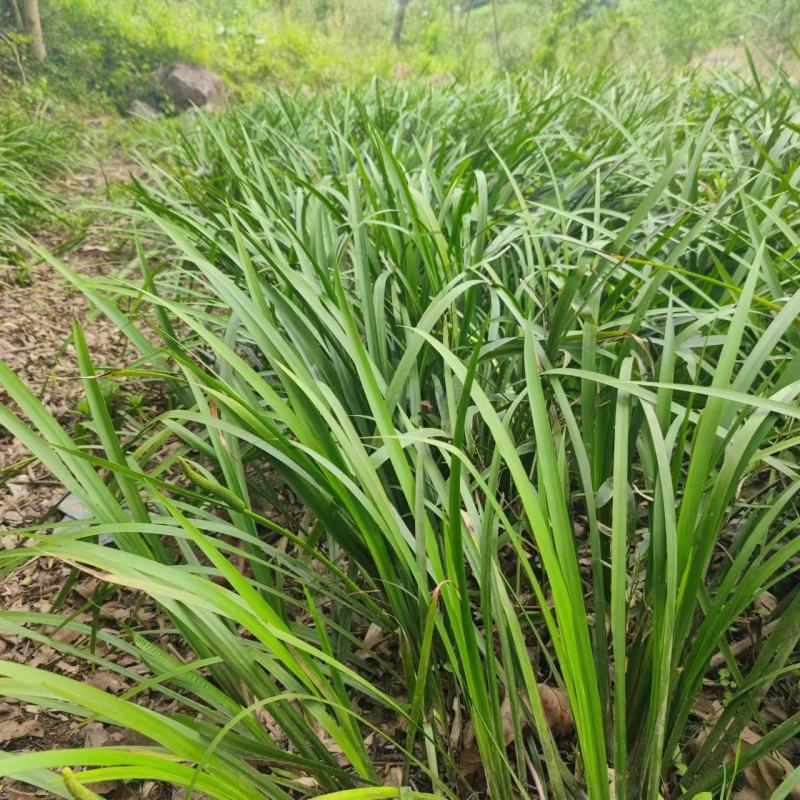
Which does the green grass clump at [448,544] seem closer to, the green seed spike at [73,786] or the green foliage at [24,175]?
the green seed spike at [73,786]

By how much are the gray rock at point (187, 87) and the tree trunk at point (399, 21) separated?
21.3ft

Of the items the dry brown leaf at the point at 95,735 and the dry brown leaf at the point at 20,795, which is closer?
the dry brown leaf at the point at 20,795

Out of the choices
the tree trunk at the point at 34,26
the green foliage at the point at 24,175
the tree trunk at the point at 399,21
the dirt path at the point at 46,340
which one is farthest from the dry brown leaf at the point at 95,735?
the tree trunk at the point at 399,21

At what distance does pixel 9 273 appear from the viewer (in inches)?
100

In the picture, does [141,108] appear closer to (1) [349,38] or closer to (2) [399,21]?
(1) [349,38]

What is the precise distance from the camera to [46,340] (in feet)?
7.32

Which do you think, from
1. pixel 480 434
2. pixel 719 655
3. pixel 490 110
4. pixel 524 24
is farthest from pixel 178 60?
pixel 719 655

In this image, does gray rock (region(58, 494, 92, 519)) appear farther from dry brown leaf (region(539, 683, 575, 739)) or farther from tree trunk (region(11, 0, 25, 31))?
tree trunk (region(11, 0, 25, 31))

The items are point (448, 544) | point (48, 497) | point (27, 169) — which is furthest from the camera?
point (27, 169)

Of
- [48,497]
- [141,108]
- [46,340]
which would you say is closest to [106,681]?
[48,497]

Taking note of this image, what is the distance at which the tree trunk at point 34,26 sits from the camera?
5.49m

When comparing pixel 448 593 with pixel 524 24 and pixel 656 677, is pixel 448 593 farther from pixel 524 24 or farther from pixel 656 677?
pixel 524 24

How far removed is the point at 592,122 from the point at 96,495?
3.47 meters

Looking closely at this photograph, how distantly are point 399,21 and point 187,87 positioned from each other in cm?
738
